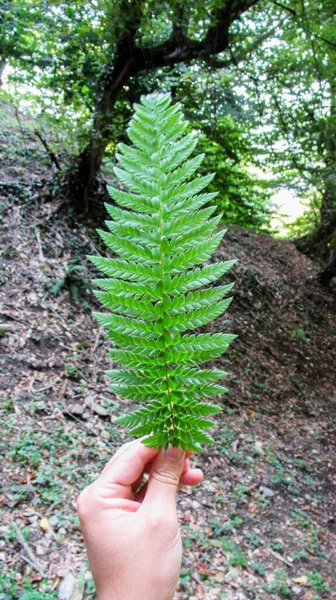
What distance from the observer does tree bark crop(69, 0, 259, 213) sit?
5695 millimetres

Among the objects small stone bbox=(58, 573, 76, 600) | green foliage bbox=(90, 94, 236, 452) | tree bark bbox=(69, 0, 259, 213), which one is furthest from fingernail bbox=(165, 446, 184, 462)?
tree bark bbox=(69, 0, 259, 213)

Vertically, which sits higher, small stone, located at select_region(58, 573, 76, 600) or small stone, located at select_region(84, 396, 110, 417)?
small stone, located at select_region(84, 396, 110, 417)

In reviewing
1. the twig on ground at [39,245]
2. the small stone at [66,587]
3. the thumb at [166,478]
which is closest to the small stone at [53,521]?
the small stone at [66,587]

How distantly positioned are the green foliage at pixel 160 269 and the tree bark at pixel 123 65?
17.0ft

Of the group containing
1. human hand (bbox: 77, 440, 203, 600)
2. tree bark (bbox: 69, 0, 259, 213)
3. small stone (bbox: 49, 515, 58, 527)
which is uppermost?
tree bark (bbox: 69, 0, 259, 213)

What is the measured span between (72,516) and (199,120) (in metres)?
6.82

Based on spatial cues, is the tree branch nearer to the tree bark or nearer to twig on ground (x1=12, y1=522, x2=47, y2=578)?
the tree bark

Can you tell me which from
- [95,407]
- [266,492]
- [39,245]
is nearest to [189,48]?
[39,245]

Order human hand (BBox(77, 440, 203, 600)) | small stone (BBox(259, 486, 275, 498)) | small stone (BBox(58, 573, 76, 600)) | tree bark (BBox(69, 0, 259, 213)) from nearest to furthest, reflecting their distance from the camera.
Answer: human hand (BBox(77, 440, 203, 600)), small stone (BBox(58, 573, 76, 600)), small stone (BBox(259, 486, 275, 498)), tree bark (BBox(69, 0, 259, 213))

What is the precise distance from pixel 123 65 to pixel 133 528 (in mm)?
6786

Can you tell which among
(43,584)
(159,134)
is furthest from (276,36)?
(43,584)

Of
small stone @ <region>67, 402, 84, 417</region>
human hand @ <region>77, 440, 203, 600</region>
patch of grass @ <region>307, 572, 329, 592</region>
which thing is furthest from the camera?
small stone @ <region>67, 402, 84, 417</region>

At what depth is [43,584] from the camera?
2496mm

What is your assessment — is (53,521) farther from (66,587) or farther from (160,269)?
(160,269)
